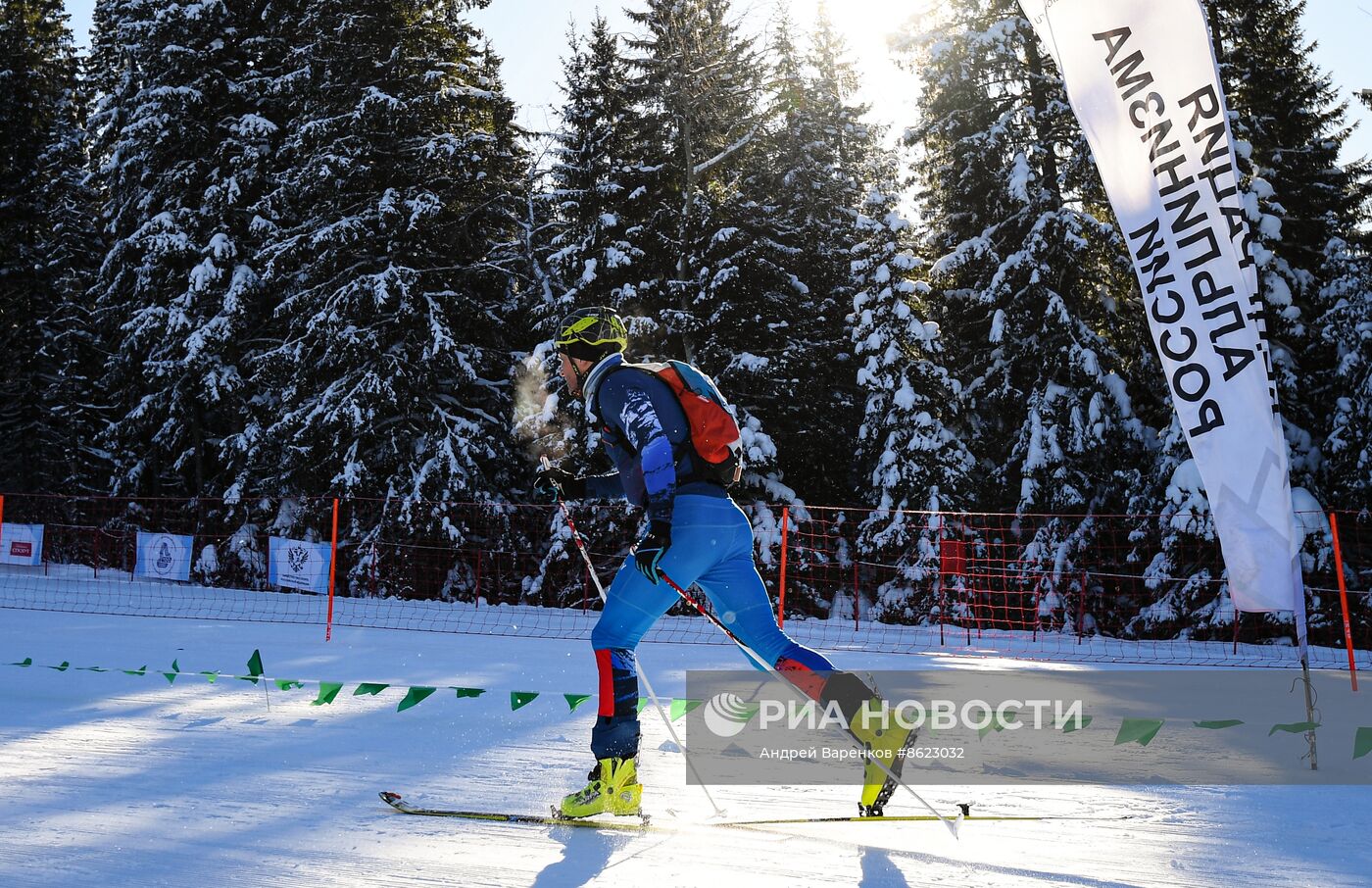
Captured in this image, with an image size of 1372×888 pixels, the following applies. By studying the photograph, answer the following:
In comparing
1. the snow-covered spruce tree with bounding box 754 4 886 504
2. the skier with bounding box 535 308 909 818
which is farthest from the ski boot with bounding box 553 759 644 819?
the snow-covered spruce tree with bounding box 754 4 886 504

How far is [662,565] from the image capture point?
3.90 meters

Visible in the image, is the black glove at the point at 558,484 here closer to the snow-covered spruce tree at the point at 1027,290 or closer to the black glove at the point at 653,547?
the black glove at the point at 653,547

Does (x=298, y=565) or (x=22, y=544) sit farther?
(x=22, y=544)

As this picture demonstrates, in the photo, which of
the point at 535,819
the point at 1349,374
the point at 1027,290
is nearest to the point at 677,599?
the point at 535,819

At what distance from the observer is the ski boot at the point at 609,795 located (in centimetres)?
397

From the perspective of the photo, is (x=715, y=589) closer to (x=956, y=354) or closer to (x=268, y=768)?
(x=268, y=768)

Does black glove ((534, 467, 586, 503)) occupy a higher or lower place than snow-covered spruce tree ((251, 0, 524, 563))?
lower

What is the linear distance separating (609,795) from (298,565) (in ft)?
34.4

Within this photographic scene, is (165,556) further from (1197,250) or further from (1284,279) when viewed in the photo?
(1284,279)

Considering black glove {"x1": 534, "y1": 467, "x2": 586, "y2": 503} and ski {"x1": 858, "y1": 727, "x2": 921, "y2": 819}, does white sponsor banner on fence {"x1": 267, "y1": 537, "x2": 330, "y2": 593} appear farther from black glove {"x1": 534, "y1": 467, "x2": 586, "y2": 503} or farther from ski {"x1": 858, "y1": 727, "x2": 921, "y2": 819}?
ski {"x1": 858, "y1": 727, "x2": 921, "y2": 819}

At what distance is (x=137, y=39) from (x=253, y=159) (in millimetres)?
4858

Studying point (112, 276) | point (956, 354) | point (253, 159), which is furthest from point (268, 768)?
point (112, 276)

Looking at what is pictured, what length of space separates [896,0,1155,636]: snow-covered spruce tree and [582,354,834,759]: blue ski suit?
45.0 ft

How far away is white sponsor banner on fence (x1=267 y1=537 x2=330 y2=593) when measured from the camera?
1320 cm
